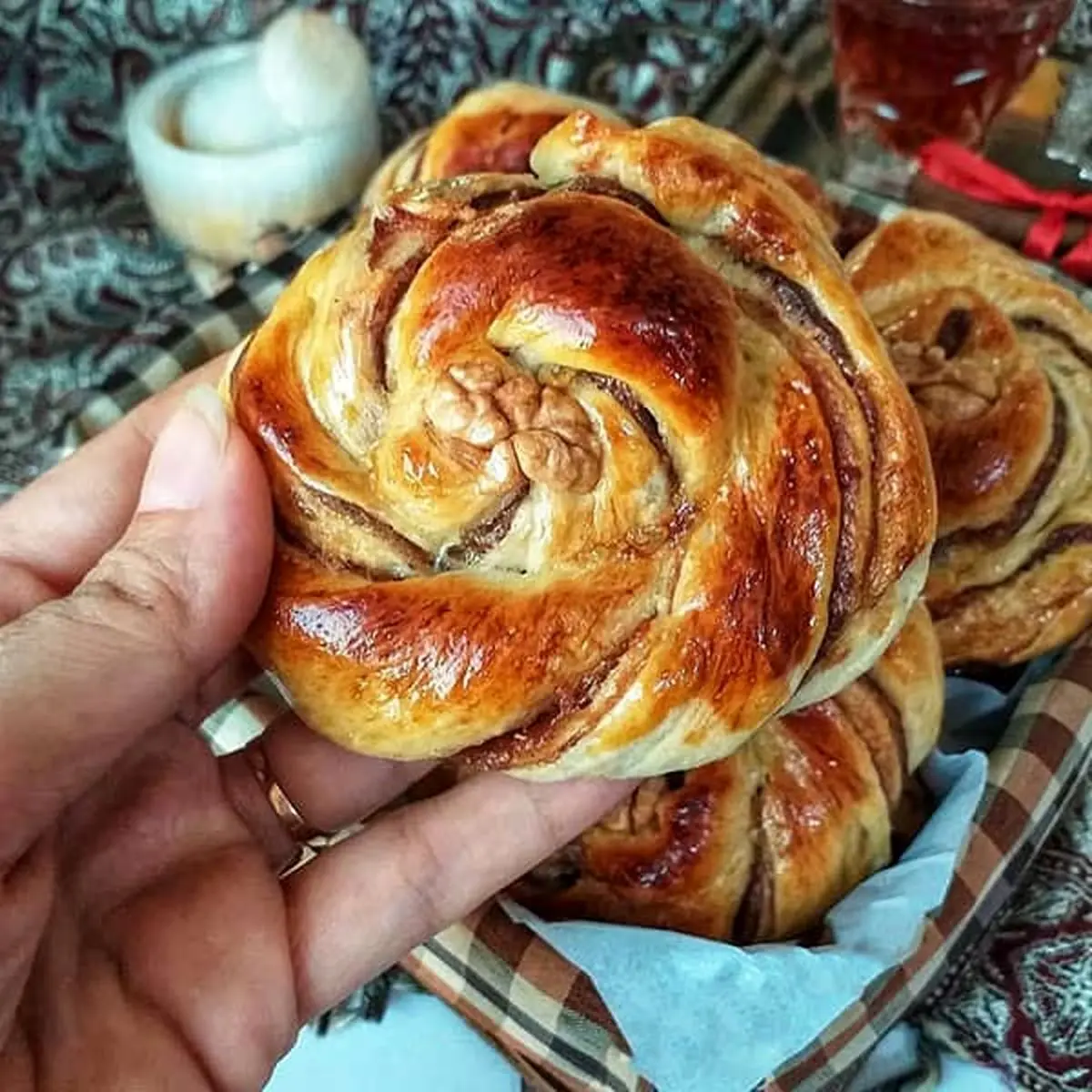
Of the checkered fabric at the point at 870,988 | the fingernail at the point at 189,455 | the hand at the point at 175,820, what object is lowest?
the checkered fabric at the point at 870,988

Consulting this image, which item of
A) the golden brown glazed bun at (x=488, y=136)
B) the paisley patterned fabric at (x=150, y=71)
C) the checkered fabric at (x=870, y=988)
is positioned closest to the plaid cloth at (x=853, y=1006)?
the checkered fabric at (x=870, y=988)

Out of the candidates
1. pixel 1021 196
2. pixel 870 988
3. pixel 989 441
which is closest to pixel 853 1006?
pixel 870 988

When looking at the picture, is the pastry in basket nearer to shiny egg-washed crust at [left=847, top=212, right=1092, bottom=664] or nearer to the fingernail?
shiny egg-washed crust at [left=847, top=212, right=1092, bottom=664]

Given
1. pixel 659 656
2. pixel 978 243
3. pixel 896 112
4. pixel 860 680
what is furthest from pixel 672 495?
pixel 896 112

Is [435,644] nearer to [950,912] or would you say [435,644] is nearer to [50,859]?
[50,859]

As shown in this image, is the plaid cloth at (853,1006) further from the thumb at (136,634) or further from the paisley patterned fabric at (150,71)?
A: the paisley patterned fabric at (150,71)

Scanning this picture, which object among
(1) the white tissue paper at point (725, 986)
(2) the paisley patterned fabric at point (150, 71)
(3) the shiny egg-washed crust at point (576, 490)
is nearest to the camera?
(3) the shiny egg-washed crust at point (576, 490)

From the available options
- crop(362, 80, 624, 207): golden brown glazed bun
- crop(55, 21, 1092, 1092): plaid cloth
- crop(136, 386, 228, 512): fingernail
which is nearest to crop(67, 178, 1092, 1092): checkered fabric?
crop(55, 21, 1092, 1092): plaid cloth
